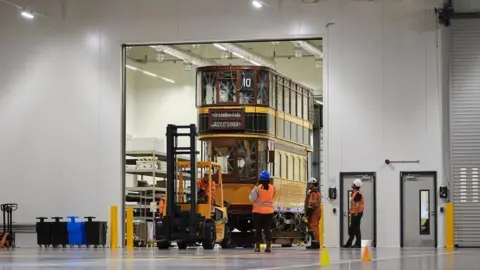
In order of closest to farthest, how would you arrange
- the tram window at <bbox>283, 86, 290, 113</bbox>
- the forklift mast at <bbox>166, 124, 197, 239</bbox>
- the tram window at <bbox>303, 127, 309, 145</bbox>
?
the forklift mast at <bbox>166, 124, 197, 239</bbox> < the tram window at <bbox>283, 86, 290, 113</bbox> < the tram window at <bbox>303, 127, 309, 145</bbox>

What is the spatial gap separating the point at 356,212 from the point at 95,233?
27.0 ft

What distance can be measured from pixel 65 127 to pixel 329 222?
8.92m

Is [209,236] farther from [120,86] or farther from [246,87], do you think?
[120,86]

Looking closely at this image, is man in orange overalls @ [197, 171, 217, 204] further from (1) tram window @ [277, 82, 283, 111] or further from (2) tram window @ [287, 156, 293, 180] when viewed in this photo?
(2) tram window @ [287, 156, 293, 180]

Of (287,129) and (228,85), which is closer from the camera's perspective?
(228,85)

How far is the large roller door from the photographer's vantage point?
28062mm

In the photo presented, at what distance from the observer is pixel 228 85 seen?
29.6 metres

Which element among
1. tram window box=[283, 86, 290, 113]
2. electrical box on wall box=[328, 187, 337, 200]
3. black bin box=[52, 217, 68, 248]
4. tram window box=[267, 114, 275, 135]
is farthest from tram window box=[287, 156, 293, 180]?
black bin box=[52, 217, 68, 248]

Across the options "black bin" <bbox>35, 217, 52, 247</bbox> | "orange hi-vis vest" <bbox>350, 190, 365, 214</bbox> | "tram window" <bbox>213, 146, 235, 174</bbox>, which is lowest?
"black bin" <bbox>35, 217, 52, 247</bbox>

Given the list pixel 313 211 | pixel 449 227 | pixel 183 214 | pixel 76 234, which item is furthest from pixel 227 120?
pixel 449 227

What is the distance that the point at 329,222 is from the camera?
94.7ft

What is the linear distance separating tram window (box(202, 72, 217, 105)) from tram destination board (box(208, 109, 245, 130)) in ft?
1.61

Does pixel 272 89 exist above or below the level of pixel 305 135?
above

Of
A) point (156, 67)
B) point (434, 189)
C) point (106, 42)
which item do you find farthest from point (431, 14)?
point (156, 67)
